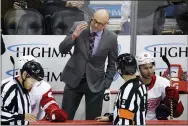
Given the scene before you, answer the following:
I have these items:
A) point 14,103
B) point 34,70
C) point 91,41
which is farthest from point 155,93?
point 14,103

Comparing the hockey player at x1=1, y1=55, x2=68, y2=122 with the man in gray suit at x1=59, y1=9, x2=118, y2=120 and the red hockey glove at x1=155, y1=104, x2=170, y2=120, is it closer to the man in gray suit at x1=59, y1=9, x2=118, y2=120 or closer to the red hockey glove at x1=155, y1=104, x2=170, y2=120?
the man in gray suit at x1=59, y1=9, x2=118, y2=120

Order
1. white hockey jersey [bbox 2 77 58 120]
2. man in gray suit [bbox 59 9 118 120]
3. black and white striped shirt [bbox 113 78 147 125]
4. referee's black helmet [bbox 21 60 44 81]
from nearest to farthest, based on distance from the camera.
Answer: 1. black and white striped shirt [bbox 113 78 147 125]
2. referee's black helmet [bbox 21 60 44 81]
3. white hockey jersey [bbox 2 77 58 120]
4. man in gray suit [bbox 59 9 118 120]

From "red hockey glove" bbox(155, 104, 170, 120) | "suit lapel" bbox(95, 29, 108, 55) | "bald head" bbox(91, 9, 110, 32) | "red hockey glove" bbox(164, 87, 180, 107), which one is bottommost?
"red hockey glove" bbox(155, 104, 170, 120)

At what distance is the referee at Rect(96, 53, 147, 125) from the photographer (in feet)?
16.6

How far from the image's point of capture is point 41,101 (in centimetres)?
566

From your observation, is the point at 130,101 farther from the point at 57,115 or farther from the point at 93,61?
the point at 93,61

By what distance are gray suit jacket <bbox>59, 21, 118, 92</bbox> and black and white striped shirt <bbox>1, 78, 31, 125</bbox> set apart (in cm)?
57

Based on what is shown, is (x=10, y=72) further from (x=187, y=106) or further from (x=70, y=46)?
(x=187, y=106)

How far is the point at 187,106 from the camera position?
6.09 m

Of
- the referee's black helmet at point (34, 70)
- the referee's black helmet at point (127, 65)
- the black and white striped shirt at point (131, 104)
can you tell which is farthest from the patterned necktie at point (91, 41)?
the black and white striped shirt at point (131, 104)

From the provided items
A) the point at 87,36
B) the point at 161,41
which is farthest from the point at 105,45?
the point at 161,41

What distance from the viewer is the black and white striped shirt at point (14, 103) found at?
17.6ft

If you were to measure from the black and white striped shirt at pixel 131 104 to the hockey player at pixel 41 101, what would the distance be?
62cm

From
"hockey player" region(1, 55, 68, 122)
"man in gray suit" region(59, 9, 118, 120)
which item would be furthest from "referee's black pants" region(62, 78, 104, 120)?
"hockey player" region(1, 55, 68, 122)
